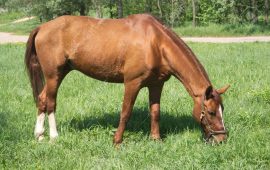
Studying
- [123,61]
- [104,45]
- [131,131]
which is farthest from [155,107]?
[104,45]

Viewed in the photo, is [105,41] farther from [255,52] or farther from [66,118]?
[255,52]

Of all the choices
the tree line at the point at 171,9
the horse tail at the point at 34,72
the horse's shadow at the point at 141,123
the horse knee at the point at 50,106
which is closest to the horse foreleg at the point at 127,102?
the horse's shadow at the point at 141,123

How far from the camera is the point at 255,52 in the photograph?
51.4 ft

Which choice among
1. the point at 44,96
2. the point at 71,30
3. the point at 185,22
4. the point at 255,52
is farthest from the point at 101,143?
the point at 185,22

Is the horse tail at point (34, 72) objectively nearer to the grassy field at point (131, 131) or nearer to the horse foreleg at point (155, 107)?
the grassy field at point (131, 131)

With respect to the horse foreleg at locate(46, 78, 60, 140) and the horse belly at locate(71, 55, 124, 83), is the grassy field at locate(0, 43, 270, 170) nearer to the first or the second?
the horse foreleg at locate(46, 78, 60, 140)

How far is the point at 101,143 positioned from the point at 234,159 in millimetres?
1900

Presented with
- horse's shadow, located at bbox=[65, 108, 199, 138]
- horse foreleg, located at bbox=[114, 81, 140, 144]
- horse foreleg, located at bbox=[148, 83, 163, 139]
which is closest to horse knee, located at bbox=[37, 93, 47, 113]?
horse's shadow, located at bbox=[65, 108, 199, 138]

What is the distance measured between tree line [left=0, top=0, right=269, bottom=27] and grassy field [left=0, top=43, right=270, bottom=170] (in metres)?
20.8

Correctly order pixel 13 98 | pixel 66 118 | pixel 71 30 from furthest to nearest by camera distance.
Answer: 1. pixel 13 98
2. pixel 66 118
3. pixel 71 30

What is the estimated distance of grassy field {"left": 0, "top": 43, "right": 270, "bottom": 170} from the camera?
5312 millimetres

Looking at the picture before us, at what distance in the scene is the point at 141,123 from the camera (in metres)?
7.16

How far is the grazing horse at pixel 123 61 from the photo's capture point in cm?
584

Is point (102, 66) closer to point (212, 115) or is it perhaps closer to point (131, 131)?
point (131, 131)
